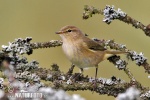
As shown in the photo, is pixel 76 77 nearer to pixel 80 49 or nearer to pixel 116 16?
pixel 116 16

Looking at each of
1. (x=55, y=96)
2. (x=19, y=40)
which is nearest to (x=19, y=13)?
(x=19, y=40)

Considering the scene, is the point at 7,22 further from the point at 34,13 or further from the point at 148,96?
the point at 148,96

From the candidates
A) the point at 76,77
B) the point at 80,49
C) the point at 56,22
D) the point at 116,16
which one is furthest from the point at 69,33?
the point at 56,22

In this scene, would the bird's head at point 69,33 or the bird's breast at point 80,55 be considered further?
the bird's head at point 69,33

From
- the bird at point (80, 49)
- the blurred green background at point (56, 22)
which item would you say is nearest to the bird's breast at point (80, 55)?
the bird at point (80, 49)

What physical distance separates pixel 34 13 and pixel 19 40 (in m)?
5.15

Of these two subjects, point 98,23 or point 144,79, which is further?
point 98,23

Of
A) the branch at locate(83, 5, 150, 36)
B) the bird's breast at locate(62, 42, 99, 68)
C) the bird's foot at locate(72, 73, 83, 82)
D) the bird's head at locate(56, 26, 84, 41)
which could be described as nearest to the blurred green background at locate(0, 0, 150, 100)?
the bird's head at locate(56, 26, 84, 41)

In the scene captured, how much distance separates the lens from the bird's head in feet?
8.55

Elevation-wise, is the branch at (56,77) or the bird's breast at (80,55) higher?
the bird's breast at (80,55)

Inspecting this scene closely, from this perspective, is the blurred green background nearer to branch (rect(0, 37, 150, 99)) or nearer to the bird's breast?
the bird's breast

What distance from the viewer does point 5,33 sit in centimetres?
636

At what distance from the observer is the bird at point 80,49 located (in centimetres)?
244

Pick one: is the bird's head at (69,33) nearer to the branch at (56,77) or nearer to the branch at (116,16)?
the branch at (116,16)
